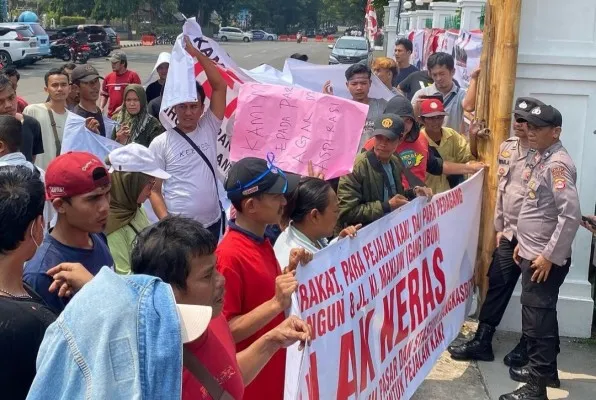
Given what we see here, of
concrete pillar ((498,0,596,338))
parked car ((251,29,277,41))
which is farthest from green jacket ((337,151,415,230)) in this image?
parked car ((251,29,277,41))

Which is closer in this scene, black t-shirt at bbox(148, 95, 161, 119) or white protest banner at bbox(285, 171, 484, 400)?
white protest banner at bbox(285, 171, 484, 400)

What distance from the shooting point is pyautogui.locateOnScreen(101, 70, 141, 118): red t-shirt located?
8.65 m

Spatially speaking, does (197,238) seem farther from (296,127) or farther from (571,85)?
(571,85)

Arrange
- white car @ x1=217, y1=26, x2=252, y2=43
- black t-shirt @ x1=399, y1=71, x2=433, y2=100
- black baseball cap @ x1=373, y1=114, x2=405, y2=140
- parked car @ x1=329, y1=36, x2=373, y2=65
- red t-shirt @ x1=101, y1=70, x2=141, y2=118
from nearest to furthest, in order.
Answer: black baseball cap @ x1=373, y1=114, x2=405, y2=140 < red t-shirt @ x1=101, y1=70, x2=141, y2=118 < black t-shirt @ x1=399, y1=71, x2=433, y2=100 < parked car @ x1=329, y1=36, x2=373, y2=65 < white car @ x1=217, y1=26, x2=252, y2=43

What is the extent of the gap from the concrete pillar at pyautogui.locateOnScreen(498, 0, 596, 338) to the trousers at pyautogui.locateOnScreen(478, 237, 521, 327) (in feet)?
2.33

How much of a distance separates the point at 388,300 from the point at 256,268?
1330mm

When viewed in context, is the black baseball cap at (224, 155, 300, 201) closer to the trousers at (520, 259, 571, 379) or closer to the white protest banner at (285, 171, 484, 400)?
the white protest banner at (285, 171, 484, 400)

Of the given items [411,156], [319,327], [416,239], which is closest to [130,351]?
[319,327]

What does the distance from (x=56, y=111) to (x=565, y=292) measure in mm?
4192

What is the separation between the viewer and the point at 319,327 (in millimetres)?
3236

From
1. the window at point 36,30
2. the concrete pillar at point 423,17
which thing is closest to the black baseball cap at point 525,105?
the concrete pillar at point 423,17

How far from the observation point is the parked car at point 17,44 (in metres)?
30.0

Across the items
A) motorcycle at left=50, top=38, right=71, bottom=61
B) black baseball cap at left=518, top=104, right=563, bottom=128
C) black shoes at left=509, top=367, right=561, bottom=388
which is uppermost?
black baseball cap at left=518, top=104, right=563, bottom=128

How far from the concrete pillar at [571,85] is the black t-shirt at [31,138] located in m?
3.56
